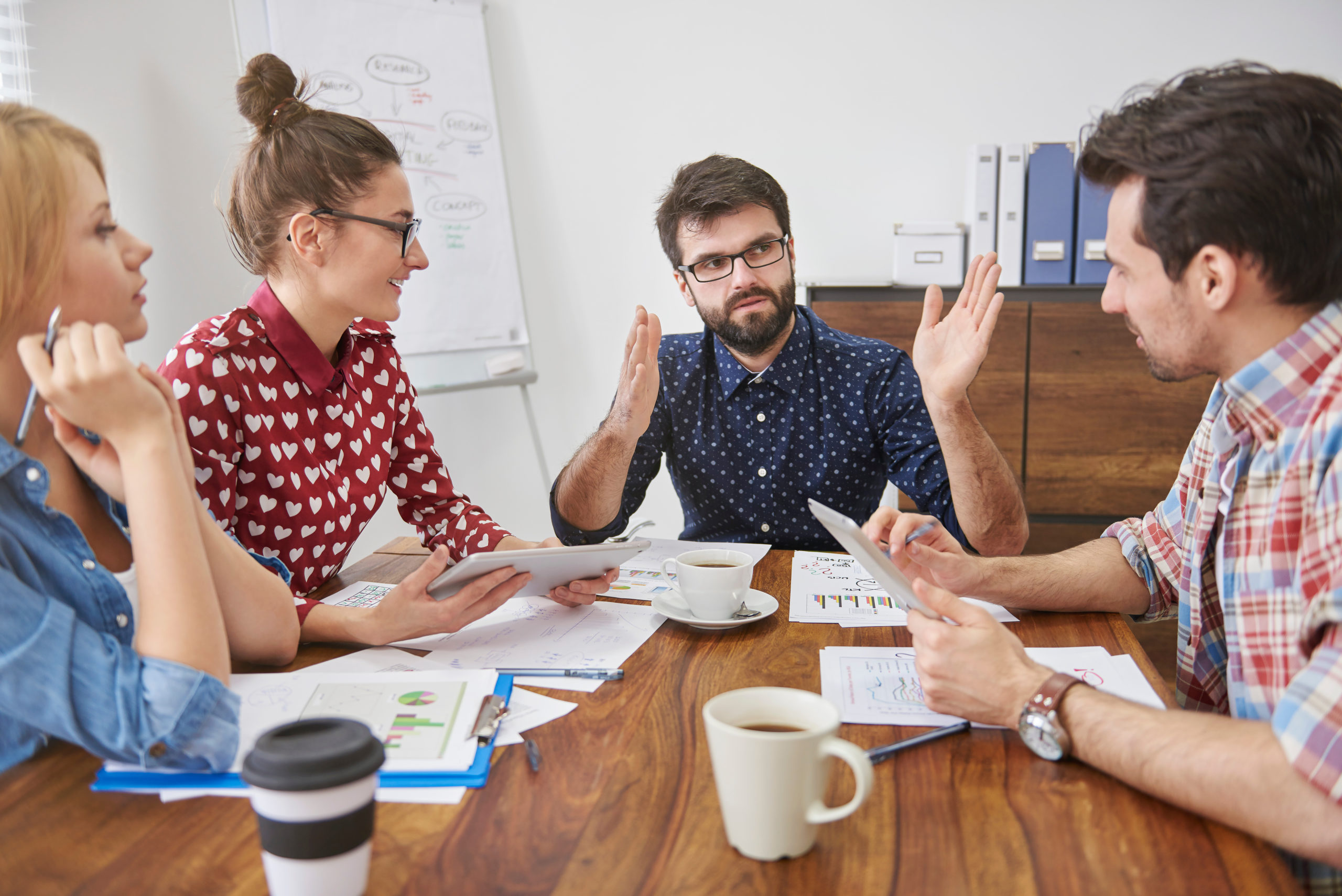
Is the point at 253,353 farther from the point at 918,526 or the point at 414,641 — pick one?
the point at 918,526

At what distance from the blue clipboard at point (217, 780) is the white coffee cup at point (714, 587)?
1.30 ft

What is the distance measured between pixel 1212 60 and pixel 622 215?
2030mm

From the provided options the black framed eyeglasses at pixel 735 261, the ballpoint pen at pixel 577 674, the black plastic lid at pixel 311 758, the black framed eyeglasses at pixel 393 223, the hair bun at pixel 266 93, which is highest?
the hair bun at pixel 266 93

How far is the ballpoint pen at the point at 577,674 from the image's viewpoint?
3.20ft

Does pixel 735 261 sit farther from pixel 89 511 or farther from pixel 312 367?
Answer: pixel 89 511

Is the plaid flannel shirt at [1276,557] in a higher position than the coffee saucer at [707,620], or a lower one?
higher

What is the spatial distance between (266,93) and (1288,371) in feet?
4.87

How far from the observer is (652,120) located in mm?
3238

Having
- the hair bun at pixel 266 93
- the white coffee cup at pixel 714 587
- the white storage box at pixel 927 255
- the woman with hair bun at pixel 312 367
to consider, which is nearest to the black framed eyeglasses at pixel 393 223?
the woman with hair bun at pixel 312 367

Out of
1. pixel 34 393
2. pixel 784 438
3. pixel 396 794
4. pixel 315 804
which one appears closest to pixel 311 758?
pixel 315 804

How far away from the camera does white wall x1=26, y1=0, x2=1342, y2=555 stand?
8.83 feet

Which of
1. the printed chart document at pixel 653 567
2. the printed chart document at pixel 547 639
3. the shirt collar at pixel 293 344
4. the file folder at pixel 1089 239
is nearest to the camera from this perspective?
the printed chart document at pixel 547 639

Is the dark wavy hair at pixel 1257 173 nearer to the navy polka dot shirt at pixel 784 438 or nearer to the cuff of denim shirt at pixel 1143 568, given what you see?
the cuff of denim shirt at pixel 1143 568

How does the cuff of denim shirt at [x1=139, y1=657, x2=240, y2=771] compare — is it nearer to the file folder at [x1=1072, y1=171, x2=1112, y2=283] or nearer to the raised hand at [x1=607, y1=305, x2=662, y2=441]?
the raised hand at [x1=607, y1=305, x2=662, y2=441]
